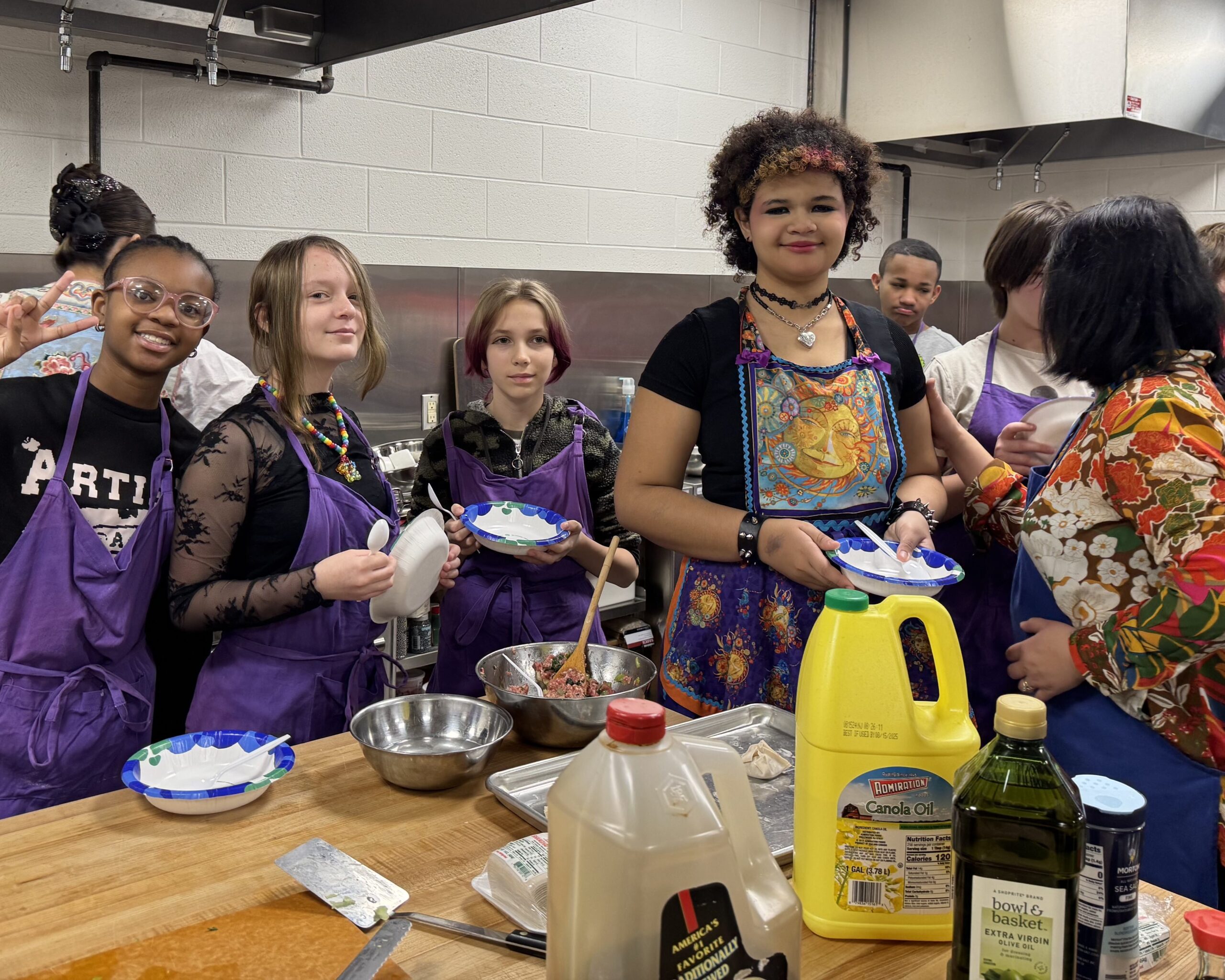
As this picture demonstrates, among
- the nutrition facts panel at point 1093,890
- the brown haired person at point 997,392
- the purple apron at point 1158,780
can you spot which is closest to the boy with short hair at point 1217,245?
the brown haired person at point 997,392

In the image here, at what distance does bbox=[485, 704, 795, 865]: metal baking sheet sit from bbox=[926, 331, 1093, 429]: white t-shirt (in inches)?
44.6

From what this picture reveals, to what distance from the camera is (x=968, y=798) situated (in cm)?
84

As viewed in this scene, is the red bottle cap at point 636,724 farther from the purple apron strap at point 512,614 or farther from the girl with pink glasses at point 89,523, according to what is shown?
the purple apron strap at point 512,614

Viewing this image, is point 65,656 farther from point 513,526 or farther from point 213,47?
point 213,47

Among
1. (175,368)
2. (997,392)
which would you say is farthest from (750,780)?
(175,368)

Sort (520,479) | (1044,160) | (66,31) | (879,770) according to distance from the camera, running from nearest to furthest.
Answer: (879,770)
(520,479)
(66,31)
(1044,160)

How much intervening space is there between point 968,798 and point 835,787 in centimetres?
16

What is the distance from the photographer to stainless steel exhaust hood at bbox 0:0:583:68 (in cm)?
260

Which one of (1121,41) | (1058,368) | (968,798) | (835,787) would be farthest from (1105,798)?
(1121,41)

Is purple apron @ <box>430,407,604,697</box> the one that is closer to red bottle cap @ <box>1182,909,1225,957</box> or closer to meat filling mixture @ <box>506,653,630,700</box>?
meat filling mixture @ <box>506,653,630,700</box>

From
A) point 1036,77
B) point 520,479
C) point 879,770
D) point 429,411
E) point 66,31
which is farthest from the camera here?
point 1036,77

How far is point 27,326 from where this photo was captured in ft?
5.69

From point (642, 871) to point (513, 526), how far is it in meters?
1.50

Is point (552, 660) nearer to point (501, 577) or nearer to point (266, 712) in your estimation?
point (266, 712)
